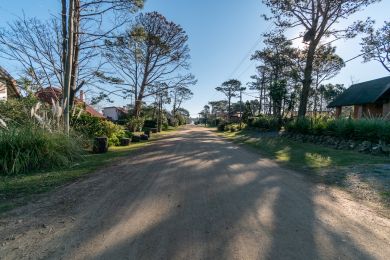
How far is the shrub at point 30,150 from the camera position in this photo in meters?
7.62

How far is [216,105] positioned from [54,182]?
107201mm

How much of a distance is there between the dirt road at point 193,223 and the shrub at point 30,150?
226 centimetres

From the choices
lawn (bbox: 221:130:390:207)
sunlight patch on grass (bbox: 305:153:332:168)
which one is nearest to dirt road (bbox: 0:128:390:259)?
lawn (bbox: 221:130:390:207)

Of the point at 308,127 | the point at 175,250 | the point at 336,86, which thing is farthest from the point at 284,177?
the point at 336,86

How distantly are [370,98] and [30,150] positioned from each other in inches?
1102

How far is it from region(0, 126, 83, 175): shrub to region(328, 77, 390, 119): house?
22898 mm

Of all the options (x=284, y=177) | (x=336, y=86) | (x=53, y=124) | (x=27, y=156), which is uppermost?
(x=336, y=86)

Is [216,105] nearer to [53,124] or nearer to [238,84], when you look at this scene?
[238,84]

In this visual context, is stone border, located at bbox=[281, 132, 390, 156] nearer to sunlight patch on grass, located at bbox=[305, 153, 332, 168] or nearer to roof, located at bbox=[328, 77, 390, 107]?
sunlight patch on grass, located at bbox=[305, 153, 332, 168]

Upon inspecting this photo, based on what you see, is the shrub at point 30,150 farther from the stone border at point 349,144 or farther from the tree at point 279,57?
the tree at point 279,57

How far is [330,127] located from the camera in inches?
648

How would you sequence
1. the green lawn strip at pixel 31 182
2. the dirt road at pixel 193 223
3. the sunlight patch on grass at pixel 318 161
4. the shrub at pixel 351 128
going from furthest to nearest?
the shrub at pixel 351 128 → the sunlight patch on grass at pixel 318 161 → the green lawn strip at pixel 31 182 → the dirt road at pixel 193 223

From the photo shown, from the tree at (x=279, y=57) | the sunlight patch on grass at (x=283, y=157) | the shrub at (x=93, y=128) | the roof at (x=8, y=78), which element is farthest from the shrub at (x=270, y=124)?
the roof at (x=8, y=78)

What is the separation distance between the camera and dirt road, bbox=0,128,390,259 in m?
3.35
